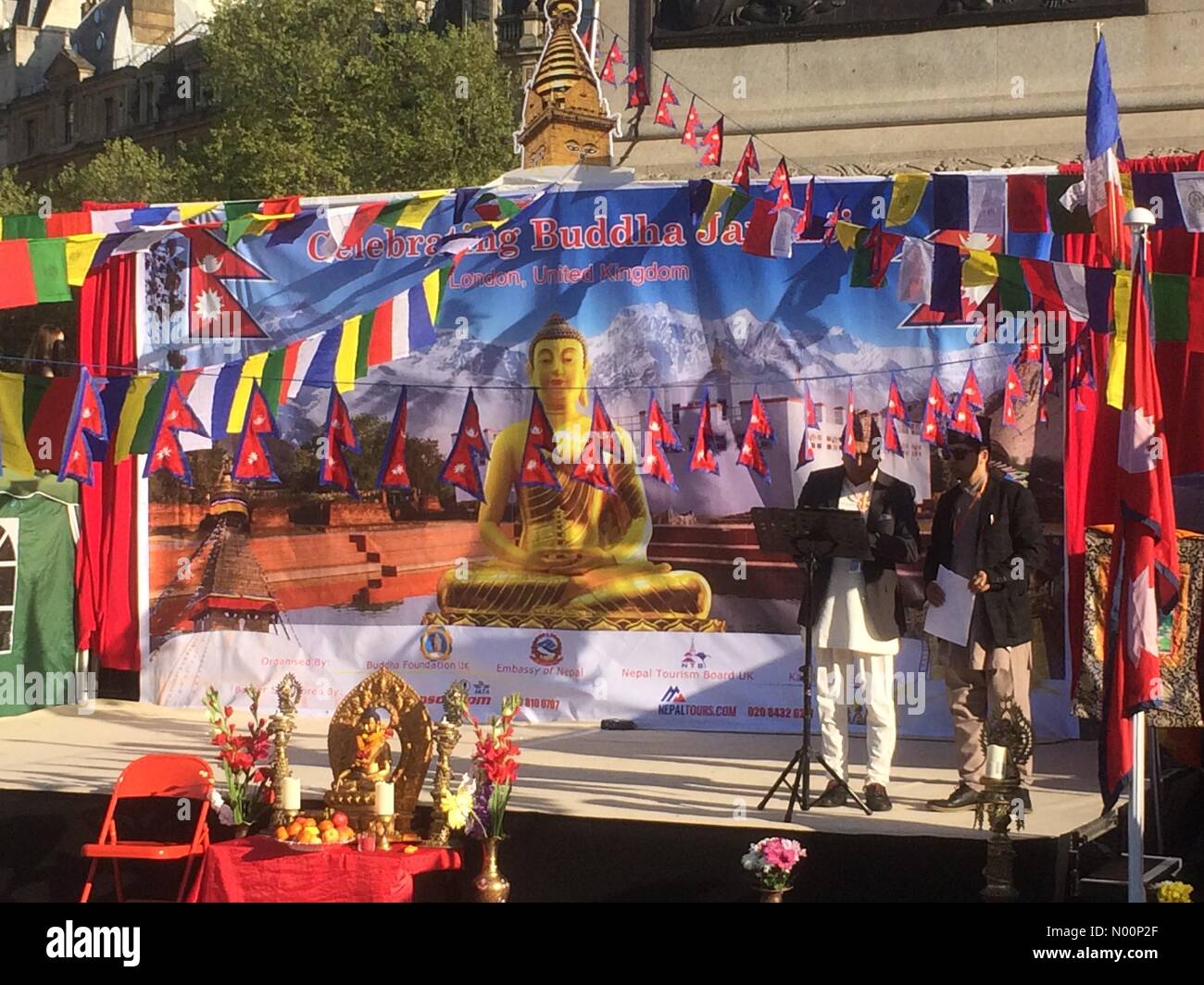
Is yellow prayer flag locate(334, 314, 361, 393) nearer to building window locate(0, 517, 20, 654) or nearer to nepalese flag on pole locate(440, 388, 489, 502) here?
nepalese flag on pole locate(440, 388, 489, 502)

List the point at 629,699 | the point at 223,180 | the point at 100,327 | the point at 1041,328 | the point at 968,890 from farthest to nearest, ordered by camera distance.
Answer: the point at 223,180 → the point at 100,327 → the point at 629,699 → the point at 1041,328 → the point at 968,890

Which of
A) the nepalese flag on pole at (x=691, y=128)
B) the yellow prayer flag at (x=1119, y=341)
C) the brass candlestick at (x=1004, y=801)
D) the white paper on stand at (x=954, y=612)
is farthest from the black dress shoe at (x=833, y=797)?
the nepalese flag on pole at (x=691, y=128)

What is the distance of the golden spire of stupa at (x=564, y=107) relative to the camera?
43.6ft

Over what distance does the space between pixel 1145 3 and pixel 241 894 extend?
9.10 m

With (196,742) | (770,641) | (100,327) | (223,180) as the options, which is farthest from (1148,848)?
(223,180)

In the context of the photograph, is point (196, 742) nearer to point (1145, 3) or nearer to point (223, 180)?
point (1145, 3)

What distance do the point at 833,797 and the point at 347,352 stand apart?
3.92 metres

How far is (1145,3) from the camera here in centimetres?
1238

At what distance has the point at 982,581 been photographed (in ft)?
28.7

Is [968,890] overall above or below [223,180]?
below
